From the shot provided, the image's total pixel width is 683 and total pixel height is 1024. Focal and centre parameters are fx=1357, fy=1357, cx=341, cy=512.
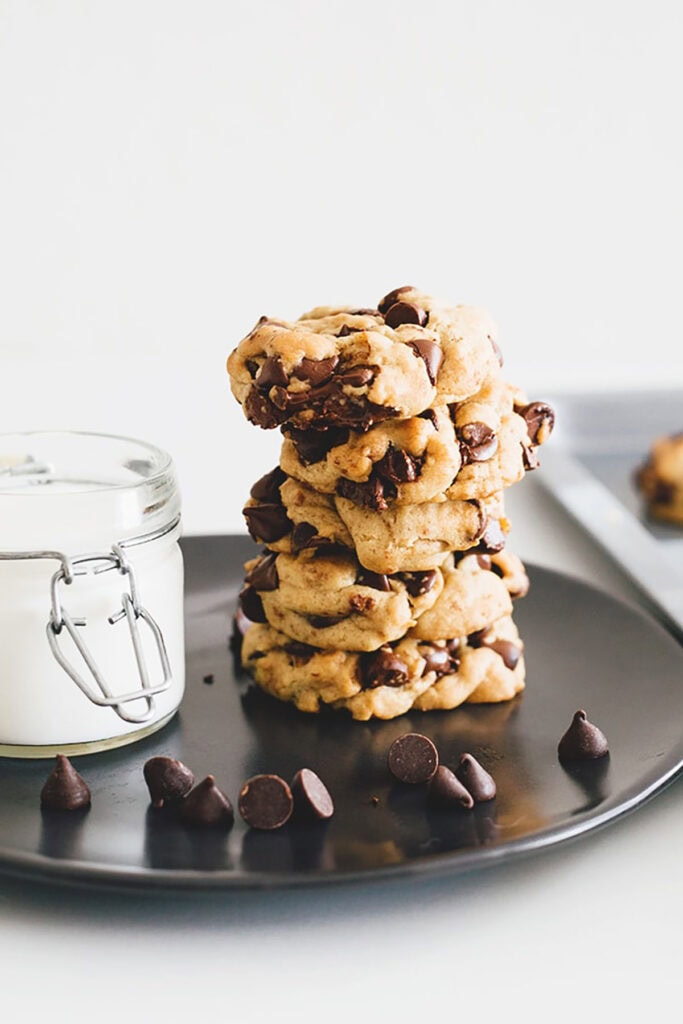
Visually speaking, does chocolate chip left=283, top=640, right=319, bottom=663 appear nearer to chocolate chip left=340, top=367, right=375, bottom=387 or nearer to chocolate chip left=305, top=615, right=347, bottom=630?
chocolate chip left=305, top=615, right=347, bottom=630

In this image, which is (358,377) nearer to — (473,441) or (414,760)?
(473,441)

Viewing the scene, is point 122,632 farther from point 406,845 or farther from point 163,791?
point 406,845

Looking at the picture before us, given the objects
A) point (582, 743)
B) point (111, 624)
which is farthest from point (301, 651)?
point (582, 743)

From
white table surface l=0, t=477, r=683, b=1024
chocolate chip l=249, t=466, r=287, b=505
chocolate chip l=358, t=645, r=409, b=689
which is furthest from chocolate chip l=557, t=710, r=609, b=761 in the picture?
chocolate chip l=249, t=466, r=287, b=505

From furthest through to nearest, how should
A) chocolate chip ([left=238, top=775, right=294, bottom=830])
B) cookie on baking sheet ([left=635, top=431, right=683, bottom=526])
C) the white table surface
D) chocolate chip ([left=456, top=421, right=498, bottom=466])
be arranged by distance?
cookie on baking sheet ([left=635, top=431, right=683, bottom=526]) < chocolate chip ([left=456, top=421, right=498, bottom=466]) < chocolate chip ([left=238, top=775, right=294, bottom=830]) < the white table surface

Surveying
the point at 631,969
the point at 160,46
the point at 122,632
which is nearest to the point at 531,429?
the point at 122,632
